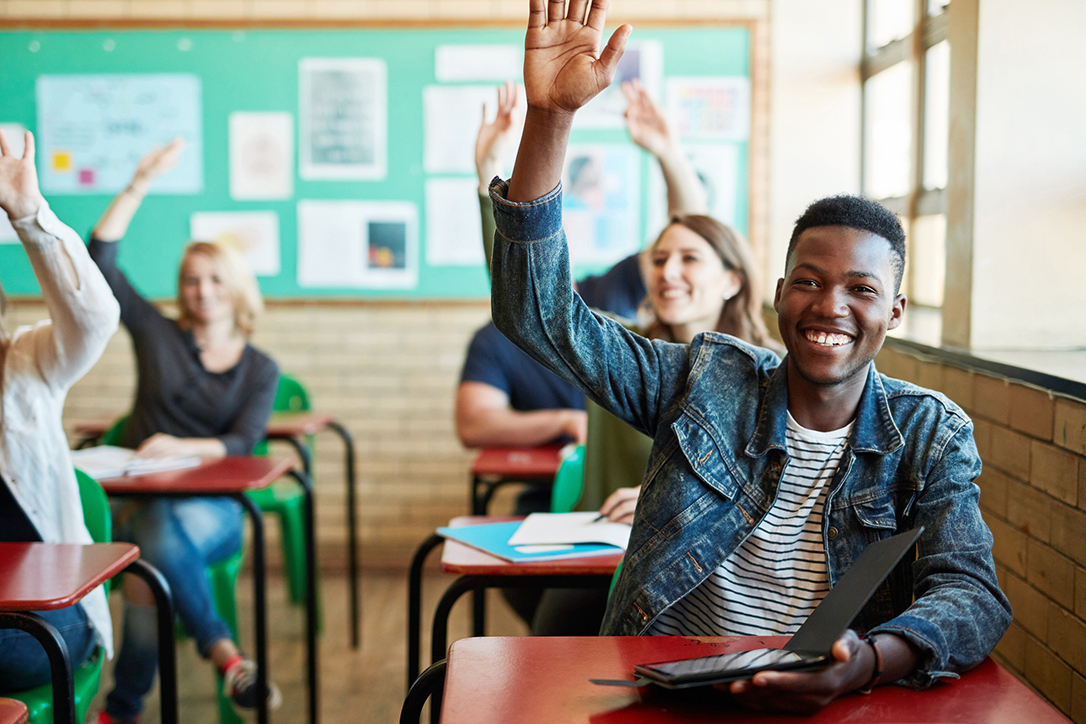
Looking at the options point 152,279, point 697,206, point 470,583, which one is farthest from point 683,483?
point 152,279

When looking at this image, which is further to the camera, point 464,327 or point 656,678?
point 464,327

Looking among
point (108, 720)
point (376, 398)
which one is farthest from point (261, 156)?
point (108, 720)

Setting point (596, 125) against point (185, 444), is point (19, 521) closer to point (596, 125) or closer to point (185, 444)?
point (185, 444)

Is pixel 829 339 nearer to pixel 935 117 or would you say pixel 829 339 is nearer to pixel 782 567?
pixel 782 567

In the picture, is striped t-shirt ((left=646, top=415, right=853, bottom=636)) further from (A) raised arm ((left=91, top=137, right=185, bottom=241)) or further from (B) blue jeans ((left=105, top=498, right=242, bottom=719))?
(A) raised arm ((left=91, top=137, right=185, bottom=241))

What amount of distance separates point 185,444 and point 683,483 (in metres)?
2.04

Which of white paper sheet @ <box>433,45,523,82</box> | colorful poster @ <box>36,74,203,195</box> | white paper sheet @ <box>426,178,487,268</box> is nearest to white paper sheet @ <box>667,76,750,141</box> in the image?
white paper sheet @ <box>433,45,523,82</box>

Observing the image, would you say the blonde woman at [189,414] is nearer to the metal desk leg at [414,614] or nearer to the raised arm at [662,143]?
the metal desk leg at [414,614]

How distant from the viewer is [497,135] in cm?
210

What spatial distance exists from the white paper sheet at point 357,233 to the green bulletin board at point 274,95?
0.04 m

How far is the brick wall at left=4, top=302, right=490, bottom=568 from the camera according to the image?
427 centimetres

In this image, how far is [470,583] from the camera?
66.6 inches

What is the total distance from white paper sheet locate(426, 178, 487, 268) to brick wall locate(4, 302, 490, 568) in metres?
0.21

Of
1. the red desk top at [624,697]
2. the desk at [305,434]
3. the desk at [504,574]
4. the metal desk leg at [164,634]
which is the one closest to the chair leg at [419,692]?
the red desk top at [624,697]
